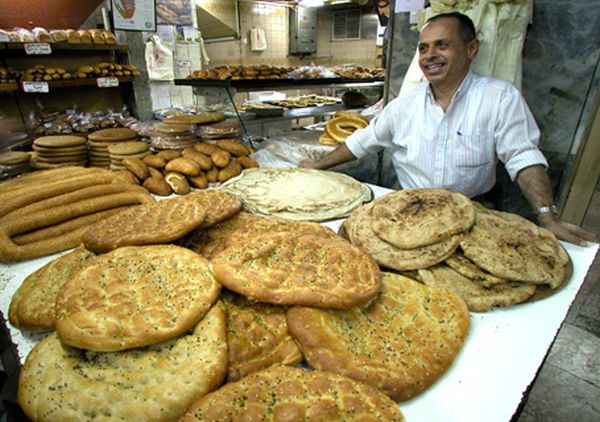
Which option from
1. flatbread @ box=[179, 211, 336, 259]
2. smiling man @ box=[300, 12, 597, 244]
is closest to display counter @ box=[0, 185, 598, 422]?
flatbread @ box=[179, 211, 336, 259]

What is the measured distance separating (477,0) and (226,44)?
28.2 feet

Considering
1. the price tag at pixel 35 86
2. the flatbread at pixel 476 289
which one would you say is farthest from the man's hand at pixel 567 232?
the price tag at pixel 35 86

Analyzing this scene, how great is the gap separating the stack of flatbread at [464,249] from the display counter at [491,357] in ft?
0.20

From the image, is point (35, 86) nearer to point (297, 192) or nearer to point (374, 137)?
point (297, 192)

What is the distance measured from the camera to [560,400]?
103 inches

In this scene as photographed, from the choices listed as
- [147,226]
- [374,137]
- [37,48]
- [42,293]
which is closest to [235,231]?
[147,226]

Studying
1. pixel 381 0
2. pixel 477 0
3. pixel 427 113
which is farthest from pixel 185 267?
pixel 381 0

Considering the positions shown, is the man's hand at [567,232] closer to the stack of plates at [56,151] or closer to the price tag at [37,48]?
the stack of plates at [56,151]

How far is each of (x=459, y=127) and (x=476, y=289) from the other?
5.02 feet

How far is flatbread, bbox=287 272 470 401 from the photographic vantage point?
1022 millimetres

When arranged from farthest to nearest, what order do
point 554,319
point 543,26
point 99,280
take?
point 543,26
point 554,319
point 99,280

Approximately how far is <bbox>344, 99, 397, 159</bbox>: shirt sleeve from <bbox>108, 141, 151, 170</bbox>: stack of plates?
159 cm

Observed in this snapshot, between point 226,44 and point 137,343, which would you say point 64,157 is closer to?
point 137,343

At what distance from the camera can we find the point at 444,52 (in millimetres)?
2352
